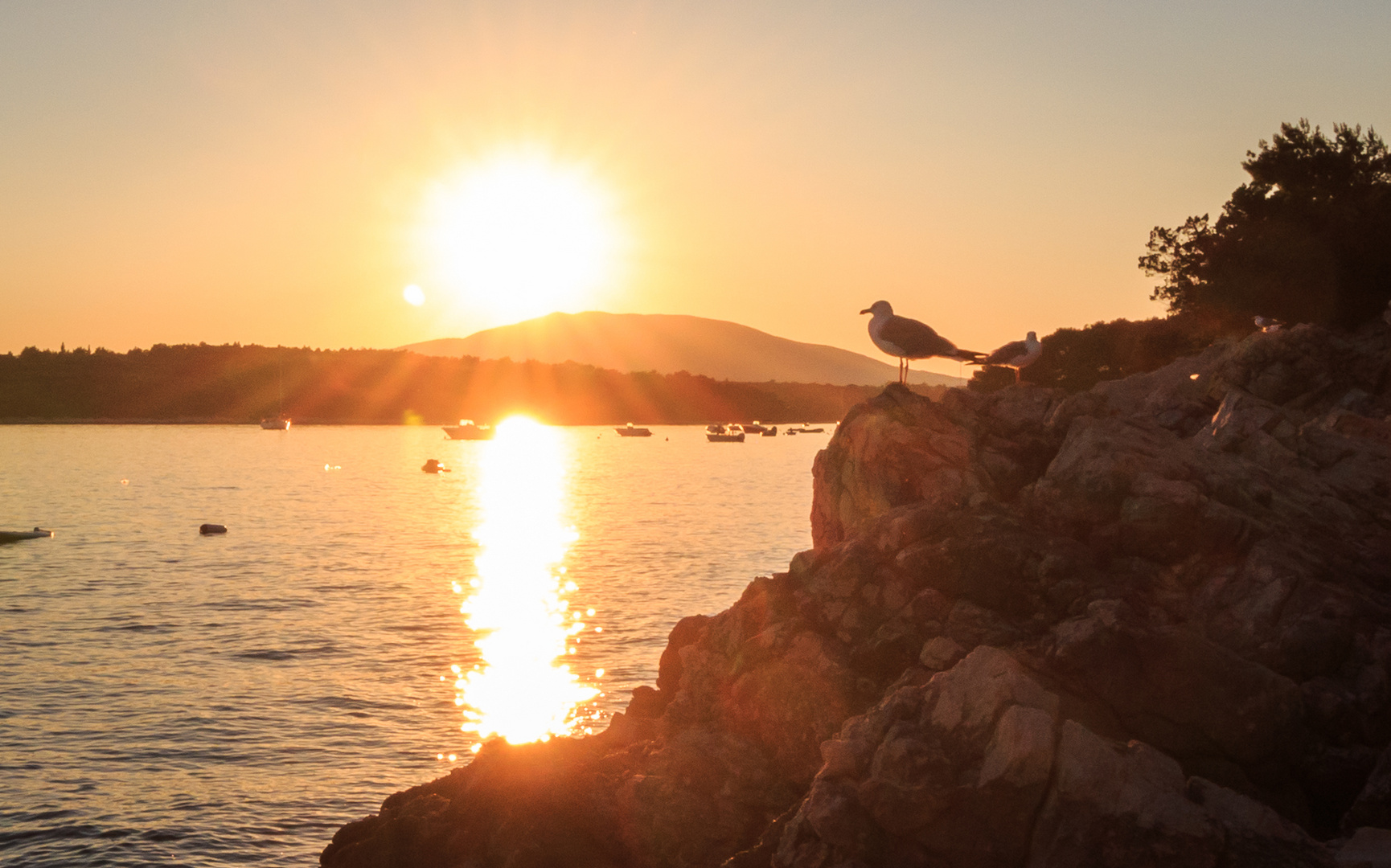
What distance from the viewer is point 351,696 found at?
2736 centimetres

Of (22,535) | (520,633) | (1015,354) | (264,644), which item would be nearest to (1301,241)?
(1015,354)

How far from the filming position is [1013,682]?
10.8 meters

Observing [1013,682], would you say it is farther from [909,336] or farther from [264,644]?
[264,644]

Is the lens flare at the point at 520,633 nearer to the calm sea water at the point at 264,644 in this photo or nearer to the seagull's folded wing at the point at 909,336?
the calm sea water at the point at 264,644

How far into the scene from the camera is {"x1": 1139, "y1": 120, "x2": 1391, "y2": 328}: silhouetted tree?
41.2 metres

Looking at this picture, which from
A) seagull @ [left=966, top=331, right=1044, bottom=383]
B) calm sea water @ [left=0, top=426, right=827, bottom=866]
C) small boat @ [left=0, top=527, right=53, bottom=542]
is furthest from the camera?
small boat @ [left=0, top=527, right=53, bottom=542]

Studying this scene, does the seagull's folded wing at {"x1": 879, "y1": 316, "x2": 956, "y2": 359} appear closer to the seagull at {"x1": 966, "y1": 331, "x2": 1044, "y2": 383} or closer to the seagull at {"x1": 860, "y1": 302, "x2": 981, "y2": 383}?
the seagull at {"x1": 860, "y1": 302, "x2": 981, "y2": 383}

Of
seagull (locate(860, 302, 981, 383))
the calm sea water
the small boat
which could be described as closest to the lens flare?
the calm sea water

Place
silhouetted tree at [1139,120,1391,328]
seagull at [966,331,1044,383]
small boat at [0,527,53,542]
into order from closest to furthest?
seagull at [966,331,1044,383], silhouetted tree at [1139,120,1391,328], small boat at [0,527,53,542]

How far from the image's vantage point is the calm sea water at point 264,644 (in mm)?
19844

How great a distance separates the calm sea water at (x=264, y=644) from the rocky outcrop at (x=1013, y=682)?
6048 millimetres

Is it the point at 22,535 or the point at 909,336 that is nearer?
the point at 909,336

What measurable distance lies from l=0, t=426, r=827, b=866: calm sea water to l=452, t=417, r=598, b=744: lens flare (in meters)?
0.56

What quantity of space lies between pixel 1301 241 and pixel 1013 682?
126ft
